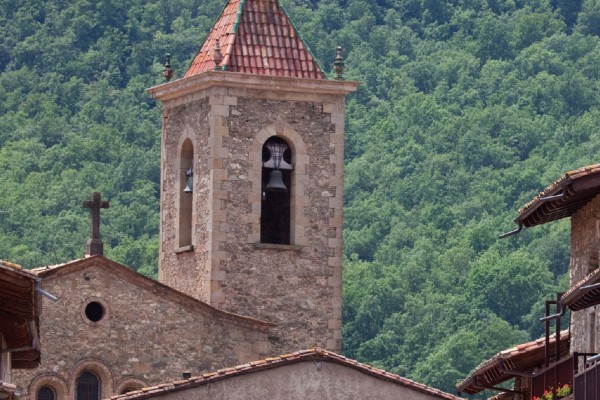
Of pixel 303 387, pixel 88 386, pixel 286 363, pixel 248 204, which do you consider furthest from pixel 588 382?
pixel 248 204

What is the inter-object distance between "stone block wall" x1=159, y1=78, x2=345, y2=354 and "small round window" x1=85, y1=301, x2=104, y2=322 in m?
3.18

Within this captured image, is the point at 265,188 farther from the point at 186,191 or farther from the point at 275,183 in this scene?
the point at 186,191

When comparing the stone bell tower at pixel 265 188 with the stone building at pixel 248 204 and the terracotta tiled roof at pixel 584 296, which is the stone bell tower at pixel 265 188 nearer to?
the stone building at pixel 248 204

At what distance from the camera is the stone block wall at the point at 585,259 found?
38.1 metres

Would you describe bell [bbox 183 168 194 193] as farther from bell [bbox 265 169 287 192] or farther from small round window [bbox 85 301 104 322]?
small round window [bbox 85 301 104 322]

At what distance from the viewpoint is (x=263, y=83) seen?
54656 mm

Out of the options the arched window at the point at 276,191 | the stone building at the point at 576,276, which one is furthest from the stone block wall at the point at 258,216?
the stone building at the point at 576,276

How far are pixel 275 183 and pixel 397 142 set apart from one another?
3502 inches

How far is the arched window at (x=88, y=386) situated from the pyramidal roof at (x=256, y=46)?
6971mm

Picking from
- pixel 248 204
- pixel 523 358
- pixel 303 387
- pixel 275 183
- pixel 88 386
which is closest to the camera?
pixel 303 387

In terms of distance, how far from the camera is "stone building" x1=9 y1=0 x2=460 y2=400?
51.8 meters

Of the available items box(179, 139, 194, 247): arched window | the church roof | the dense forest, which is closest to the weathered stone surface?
the church roof

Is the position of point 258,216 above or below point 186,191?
below

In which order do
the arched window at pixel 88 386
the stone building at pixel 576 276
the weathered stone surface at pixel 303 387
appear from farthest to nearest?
the arched window at pixel 88 386 < the weathered stone surface at pixel 303 387 < the stone building at pixel 576 276
